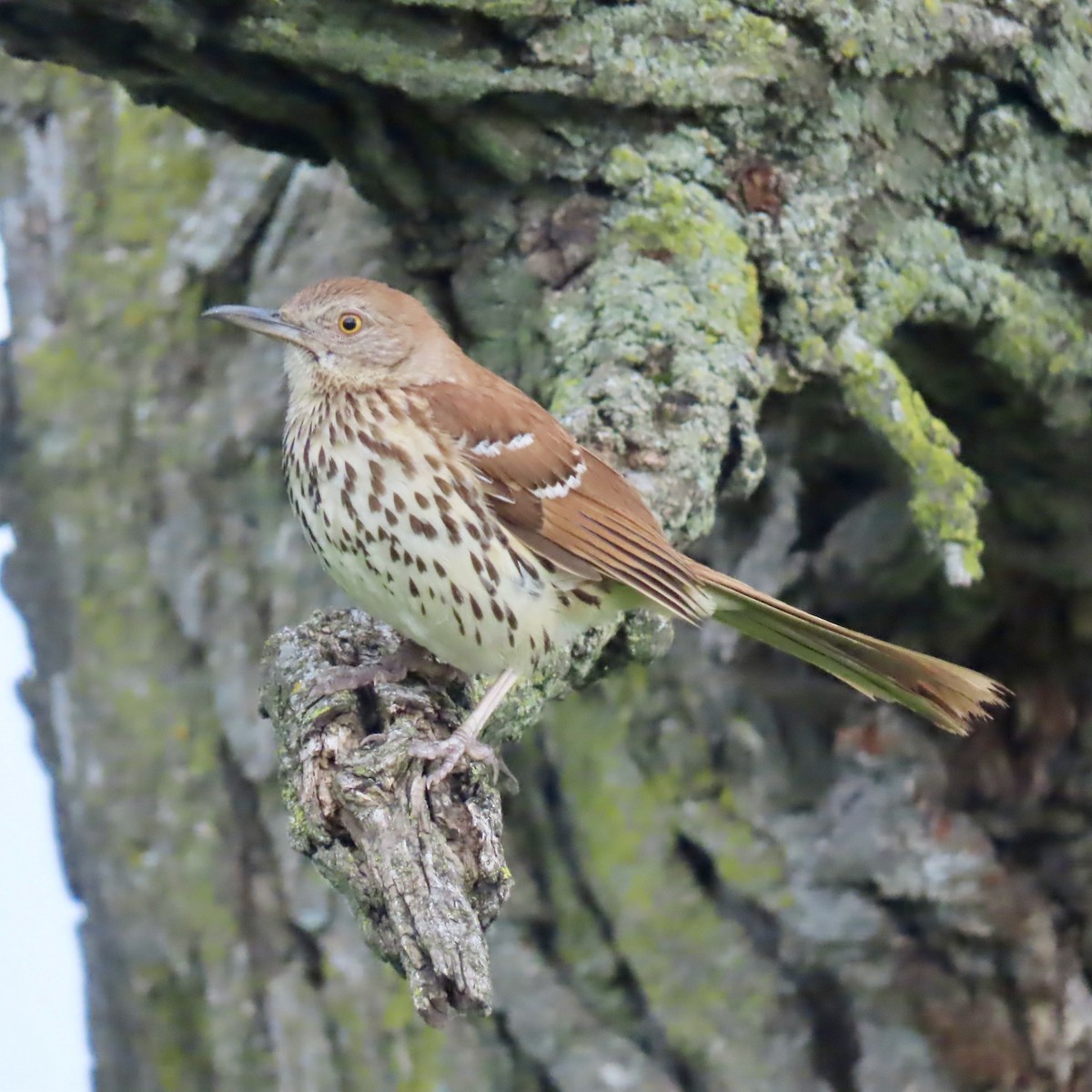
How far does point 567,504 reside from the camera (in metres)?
3.21

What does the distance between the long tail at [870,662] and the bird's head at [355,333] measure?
0.77 meters

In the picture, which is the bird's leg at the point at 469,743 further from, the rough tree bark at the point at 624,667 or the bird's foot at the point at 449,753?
the rough tree bark at the point at 624,667

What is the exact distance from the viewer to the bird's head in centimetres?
345

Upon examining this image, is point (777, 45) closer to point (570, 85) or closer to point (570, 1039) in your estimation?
point (570, 85)

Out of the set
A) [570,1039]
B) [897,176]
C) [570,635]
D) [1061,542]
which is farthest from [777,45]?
[570,1039]

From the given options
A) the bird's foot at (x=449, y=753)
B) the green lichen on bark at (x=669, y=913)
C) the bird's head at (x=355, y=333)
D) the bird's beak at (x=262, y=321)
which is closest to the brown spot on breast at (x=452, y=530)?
the bird's head at (x=355, y=333)

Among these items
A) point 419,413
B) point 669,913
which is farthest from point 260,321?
point 669,913

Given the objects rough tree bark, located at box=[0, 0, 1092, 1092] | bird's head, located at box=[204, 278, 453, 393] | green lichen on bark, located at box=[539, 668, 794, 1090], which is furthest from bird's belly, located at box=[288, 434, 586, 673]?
green lichen on bark, located at box=[539, 668, 794, 1090]

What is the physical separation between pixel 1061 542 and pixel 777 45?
172 cm

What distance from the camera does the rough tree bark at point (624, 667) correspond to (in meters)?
3.84

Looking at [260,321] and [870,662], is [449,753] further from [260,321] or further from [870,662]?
[260,321]

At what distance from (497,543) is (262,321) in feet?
2.54

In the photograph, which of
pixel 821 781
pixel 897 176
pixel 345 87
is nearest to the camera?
pixel 345 87

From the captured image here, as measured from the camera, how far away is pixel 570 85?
3.39 m
